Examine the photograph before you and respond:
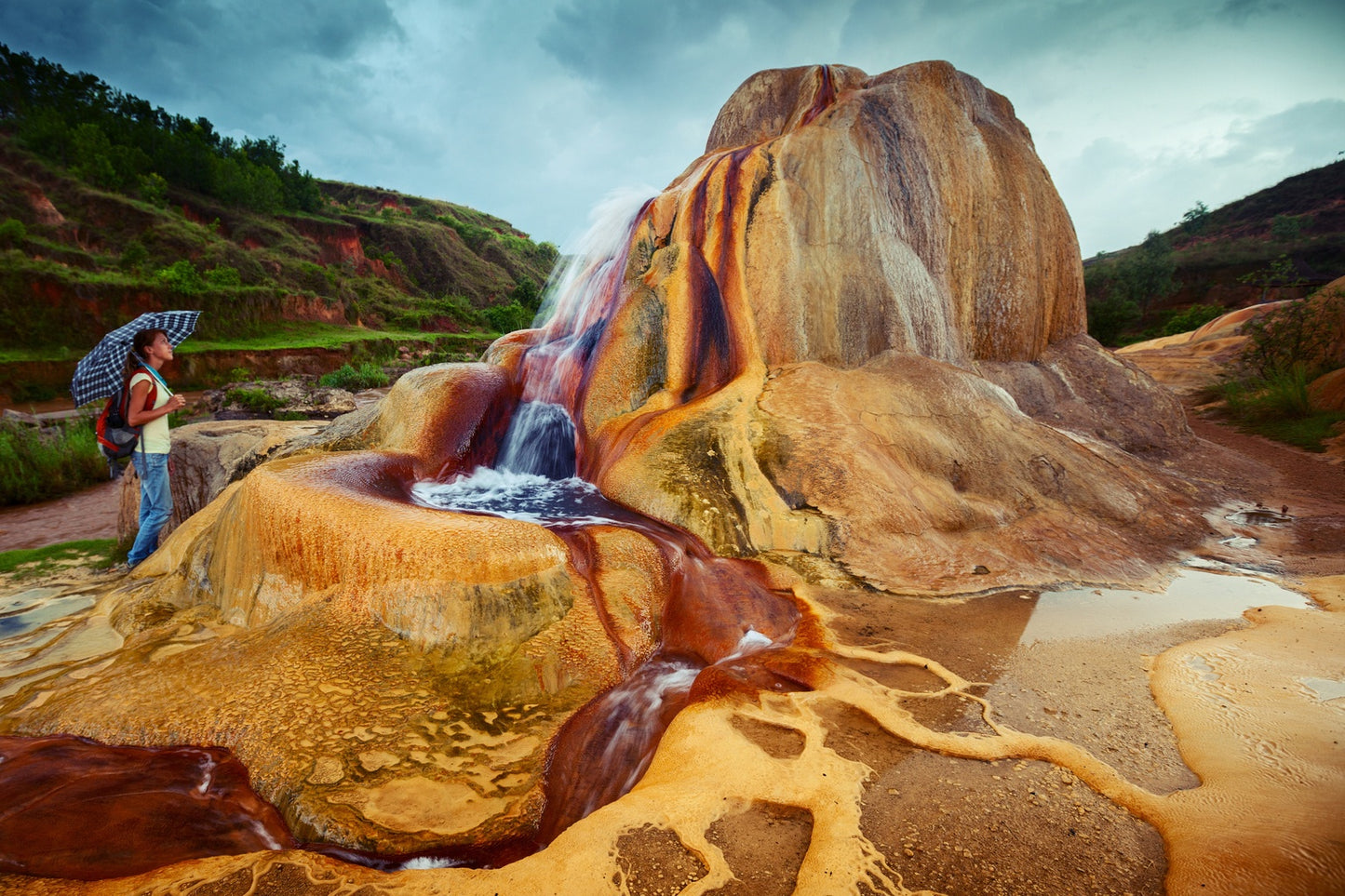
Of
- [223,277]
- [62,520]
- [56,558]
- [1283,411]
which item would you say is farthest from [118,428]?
[223,277]

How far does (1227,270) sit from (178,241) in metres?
51.6

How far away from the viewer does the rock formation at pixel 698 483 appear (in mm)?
2463

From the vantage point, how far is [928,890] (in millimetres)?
1511

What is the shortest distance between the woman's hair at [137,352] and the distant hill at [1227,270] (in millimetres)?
25266

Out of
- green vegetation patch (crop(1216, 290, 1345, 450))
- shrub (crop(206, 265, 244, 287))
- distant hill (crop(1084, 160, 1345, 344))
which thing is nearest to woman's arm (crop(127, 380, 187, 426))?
green vegetation patch (crop(1216, 290, 1345, 450))

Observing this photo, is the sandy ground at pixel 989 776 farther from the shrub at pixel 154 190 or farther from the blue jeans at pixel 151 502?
the shrub at pixel 154 190

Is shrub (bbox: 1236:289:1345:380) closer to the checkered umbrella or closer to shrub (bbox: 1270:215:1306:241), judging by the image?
the checkered umbrella

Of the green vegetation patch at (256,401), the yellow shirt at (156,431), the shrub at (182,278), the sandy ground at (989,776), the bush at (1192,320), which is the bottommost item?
the sandy ground at (989,776)

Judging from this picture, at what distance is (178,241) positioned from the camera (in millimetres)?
25109

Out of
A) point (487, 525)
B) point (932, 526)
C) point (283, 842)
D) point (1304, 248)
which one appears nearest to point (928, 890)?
point (283, 842)

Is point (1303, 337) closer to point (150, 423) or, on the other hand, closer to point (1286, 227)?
point (150, 423)

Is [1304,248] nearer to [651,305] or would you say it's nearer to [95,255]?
[651,305]

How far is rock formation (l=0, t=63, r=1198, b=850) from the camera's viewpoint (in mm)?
2463

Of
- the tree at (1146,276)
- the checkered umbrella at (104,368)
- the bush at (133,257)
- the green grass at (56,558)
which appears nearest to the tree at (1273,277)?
the tree at (1146,276)
